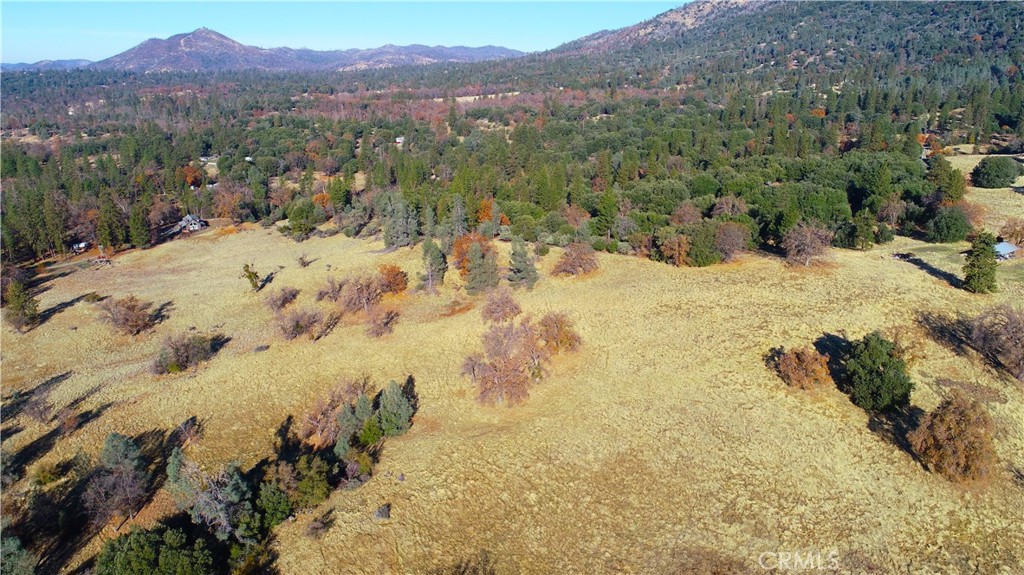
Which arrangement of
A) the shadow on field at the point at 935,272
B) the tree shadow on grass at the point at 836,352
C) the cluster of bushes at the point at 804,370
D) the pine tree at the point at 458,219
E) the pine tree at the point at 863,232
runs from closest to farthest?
the cluster of bushes at the point at 804,370
the tree shadow on grass at the point at 836,352
the shadow on field at the point at 935,272
the pine tree at the point at 863,232
the pine tree at the point at 458,219

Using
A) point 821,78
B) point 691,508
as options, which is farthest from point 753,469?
point 821,78

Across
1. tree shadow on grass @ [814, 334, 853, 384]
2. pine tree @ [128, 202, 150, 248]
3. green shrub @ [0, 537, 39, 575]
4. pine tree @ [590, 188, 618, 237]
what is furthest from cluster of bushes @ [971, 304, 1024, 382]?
pine tree @ [128, 202, 150, 248]

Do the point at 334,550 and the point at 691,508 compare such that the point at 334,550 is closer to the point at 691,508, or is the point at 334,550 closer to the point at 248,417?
the point at 248,417

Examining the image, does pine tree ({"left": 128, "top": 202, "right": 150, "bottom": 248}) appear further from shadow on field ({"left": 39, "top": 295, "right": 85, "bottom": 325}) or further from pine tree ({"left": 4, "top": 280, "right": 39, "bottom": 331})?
pine tree ({"left": 4, "top": 280, "right": 39, "bottom": 331})

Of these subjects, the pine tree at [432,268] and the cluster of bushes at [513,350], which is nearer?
the cluster of bushes at [513,350]

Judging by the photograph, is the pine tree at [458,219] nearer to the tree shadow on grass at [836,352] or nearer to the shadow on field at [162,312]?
the shadow on field at [162,312]

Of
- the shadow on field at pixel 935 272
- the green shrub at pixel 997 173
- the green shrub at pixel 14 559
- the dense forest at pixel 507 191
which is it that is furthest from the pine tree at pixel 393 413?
the green shrub at pixel 997 173
